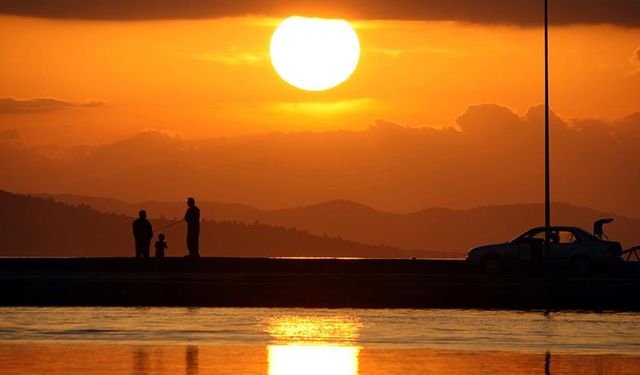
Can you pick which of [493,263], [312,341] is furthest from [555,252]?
[312,341]

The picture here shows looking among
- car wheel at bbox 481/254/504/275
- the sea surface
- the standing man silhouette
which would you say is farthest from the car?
the sea surface

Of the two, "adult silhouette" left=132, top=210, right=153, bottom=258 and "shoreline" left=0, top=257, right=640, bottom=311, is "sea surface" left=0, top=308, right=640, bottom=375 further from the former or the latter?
"adult silhouette" left=132, top=210, right=153, bottom=258

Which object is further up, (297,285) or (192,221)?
(192,221)

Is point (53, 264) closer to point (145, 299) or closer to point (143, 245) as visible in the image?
point (143, 245)

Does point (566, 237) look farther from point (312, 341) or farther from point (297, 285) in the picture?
point (312, 341)

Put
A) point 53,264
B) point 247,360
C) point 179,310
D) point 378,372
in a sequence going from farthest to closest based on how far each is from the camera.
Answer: point 53,264, point 179,310, point 247,360, point 378,372

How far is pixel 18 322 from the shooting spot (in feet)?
110

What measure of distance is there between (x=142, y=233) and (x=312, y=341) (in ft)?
94.5

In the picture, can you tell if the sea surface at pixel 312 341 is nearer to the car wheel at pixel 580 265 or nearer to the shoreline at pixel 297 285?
the shoreline at pixel 297 285

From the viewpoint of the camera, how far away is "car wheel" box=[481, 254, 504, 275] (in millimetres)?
58000

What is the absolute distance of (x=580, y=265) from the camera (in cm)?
5725

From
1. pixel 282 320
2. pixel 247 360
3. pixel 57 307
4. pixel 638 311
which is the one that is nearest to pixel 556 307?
pixel 638 311

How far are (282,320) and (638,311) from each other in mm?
8663

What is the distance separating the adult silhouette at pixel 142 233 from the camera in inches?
2243
